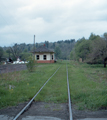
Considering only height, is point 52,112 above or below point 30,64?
below

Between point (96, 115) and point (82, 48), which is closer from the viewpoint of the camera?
point (96, 115)

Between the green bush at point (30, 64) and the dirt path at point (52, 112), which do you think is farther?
the green bush at point (30, 64)

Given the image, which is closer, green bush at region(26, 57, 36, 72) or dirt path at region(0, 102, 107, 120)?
dirt path at region(0, 102, 107, 120)

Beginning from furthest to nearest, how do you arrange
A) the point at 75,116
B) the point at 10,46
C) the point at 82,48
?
the point at 10,46 < the point at 82,48 < the point at 75,116

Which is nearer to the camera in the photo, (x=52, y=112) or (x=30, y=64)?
(x=52, y=112)

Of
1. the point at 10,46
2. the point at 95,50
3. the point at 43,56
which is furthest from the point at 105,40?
the point at 10,46

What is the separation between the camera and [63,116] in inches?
215

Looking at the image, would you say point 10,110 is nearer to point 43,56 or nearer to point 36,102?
point 36,102

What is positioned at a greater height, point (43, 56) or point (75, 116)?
point (43, 56)

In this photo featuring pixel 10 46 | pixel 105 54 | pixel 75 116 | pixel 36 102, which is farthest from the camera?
pixel 10 46

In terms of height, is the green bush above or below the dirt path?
above

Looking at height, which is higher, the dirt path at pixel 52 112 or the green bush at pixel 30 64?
the green bush at pixel 30 64

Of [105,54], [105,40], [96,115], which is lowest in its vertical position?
[96,115]

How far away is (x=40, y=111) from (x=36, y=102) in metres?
1.36
